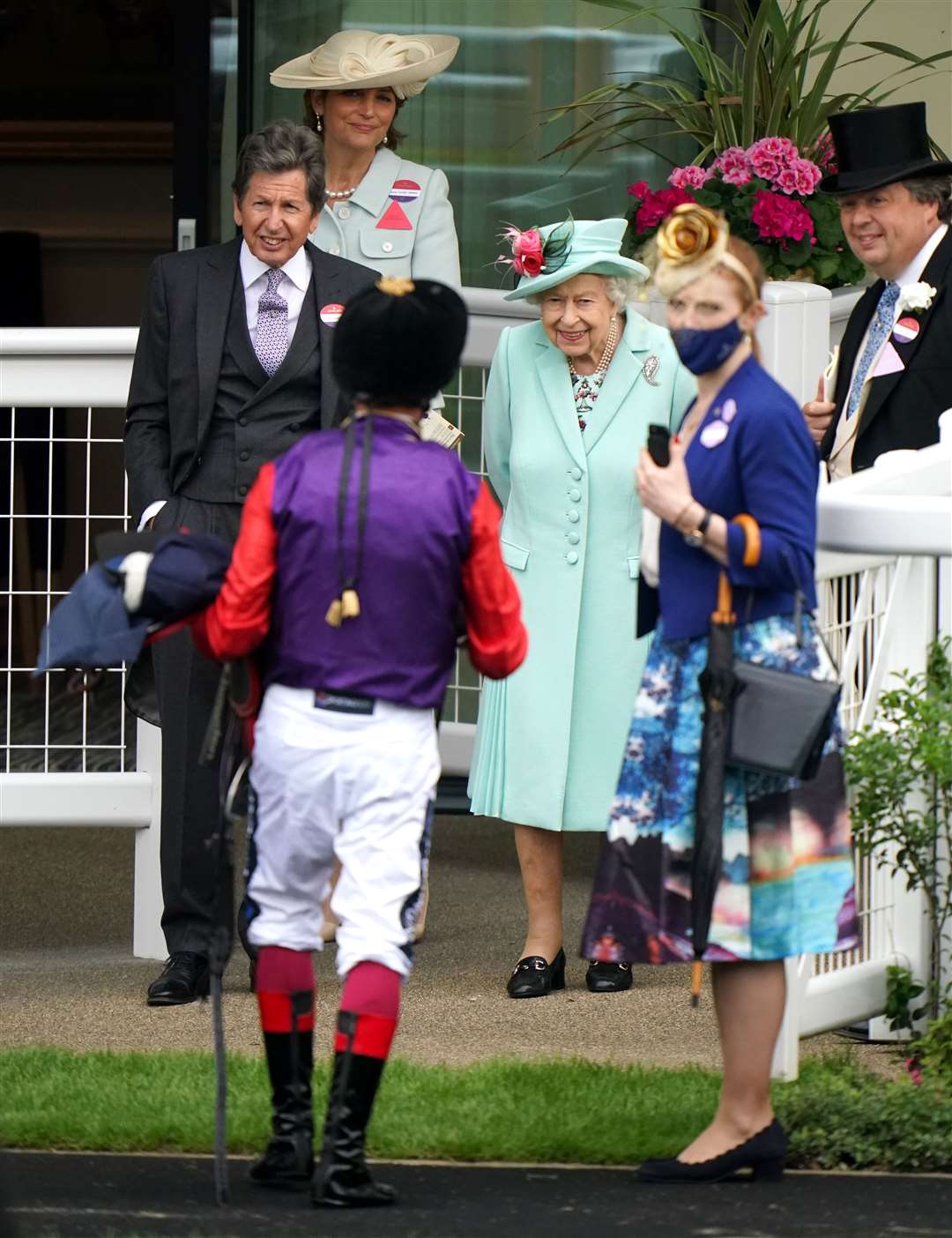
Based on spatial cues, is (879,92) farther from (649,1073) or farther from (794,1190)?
(794,1190)

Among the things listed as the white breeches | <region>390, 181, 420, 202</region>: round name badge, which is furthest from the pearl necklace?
the white breeches

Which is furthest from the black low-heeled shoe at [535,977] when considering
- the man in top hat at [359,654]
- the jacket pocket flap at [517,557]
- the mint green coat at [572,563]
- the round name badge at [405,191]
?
the round name badge at [405,191]

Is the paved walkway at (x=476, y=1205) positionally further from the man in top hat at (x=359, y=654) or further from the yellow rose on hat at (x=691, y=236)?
the yellow rose on hat at (x=691, y=236)

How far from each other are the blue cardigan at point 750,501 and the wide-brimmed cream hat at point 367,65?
236cm

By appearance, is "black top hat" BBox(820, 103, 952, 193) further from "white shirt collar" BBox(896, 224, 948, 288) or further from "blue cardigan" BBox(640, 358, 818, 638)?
"blue cardigan" BBox(640, 358, 818, 638)

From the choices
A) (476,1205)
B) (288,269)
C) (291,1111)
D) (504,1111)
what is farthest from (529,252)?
(476,1205)

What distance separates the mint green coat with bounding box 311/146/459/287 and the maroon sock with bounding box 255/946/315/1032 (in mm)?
2488

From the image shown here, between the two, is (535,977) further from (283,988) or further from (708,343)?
(708,343)

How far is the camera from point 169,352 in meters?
5.29

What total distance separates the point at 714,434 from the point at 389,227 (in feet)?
7.50

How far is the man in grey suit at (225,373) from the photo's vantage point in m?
5.20

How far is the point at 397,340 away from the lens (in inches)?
149

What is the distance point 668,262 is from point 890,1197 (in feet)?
5.06

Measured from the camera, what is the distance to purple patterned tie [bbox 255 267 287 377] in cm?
523
